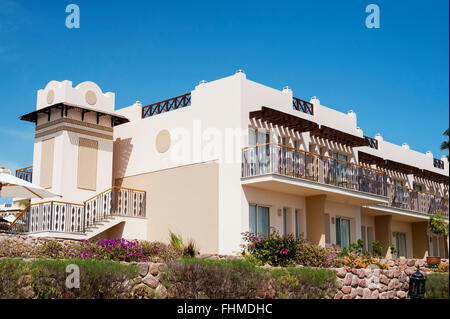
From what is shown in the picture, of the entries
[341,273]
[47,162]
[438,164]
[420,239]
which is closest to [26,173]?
[47,162]

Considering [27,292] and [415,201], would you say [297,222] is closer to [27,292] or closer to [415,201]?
[415,201]

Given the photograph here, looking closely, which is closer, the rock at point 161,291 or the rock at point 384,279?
the rock at point 161,291

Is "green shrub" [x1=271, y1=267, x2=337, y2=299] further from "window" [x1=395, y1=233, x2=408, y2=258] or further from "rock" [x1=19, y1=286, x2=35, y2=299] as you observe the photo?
"window" [x1=395, y1=233, x2=408, y2=258]

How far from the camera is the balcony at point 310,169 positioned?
1931 cm

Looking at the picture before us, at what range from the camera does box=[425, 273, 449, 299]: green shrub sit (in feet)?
17.4

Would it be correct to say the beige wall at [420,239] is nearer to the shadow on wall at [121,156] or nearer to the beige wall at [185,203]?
the beige wall at [185,203]

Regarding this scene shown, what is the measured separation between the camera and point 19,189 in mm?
19719

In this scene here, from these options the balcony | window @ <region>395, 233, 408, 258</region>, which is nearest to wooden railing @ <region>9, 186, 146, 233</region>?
the balcony

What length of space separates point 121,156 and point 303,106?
824 cm

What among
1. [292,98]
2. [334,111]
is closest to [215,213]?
[292,98]

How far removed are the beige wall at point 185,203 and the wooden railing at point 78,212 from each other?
0.70 meters

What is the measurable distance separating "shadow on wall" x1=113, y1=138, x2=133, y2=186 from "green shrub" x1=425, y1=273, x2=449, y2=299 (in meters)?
18.6

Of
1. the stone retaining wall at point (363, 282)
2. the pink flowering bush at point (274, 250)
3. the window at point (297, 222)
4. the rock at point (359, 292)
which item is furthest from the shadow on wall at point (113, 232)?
the rock at point (359, 292)

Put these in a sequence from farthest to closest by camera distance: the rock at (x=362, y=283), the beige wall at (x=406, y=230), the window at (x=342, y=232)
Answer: the beige wall at (x=406, y=230)
the window at (x=342, y=232)
the rock at (x=362, y=283)
